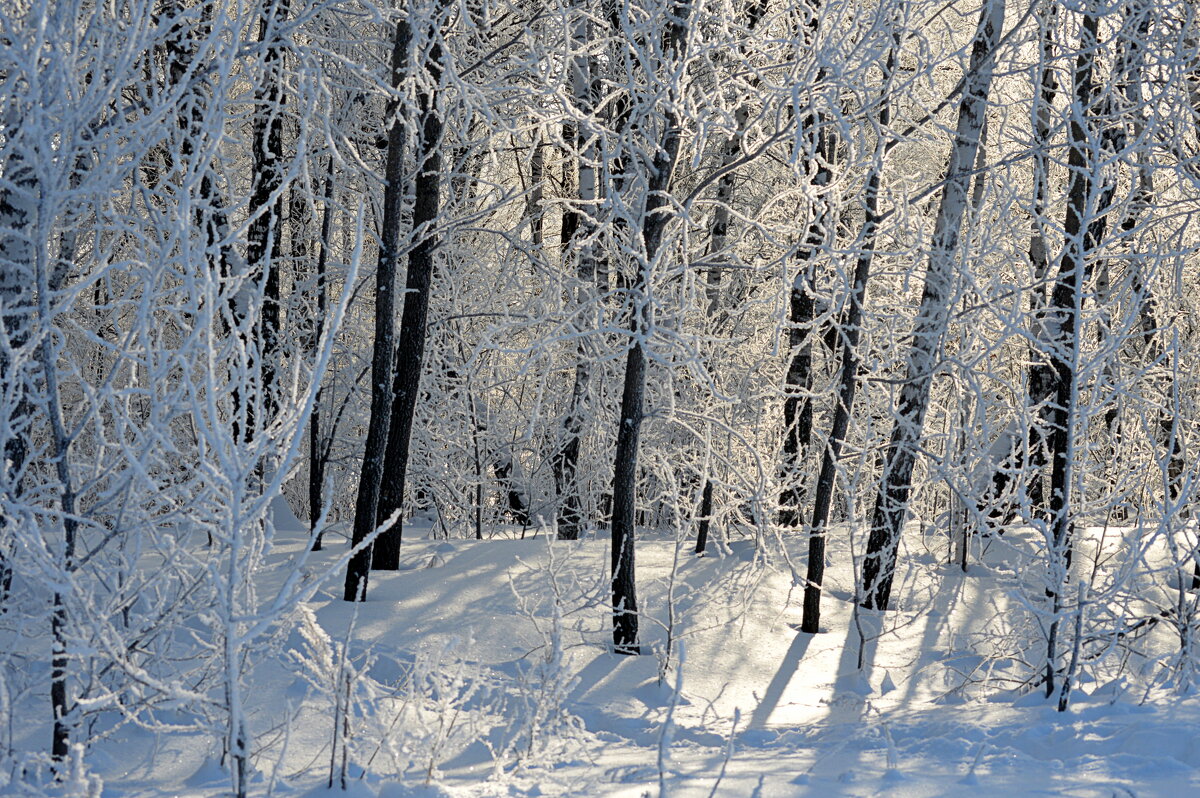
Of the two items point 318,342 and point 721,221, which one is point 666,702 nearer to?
point 318,342

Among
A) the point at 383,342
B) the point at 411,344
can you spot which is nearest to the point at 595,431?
the point at 411,344

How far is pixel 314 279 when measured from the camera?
31.0ft

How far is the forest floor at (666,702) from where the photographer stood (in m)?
3.91

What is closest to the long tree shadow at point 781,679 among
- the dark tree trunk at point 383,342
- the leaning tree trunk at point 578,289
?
the dark tree trunk at point 383,342

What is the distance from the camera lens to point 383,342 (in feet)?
23.5

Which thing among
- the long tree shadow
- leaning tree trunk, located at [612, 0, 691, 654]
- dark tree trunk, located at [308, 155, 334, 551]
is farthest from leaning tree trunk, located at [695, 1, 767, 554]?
dark tree trunk, located at [308, 155, 334, 551]

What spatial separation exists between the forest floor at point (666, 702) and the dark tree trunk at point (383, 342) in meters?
0.47

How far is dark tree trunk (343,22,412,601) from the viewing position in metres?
6.84

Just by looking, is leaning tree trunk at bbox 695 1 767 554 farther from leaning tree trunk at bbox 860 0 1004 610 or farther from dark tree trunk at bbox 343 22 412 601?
dark tree trunk at bbox 343 22 412 601

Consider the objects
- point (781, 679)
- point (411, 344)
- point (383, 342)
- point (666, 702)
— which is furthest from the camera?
point (411, 344)

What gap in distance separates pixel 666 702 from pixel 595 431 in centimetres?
698

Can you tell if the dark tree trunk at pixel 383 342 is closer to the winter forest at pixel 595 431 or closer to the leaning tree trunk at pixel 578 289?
the winter forest at pixel 595 431

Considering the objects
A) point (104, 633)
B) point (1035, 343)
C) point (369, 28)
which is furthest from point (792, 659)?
point (369, 28)

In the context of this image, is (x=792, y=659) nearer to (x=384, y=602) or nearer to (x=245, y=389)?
(x=384, y=602)
